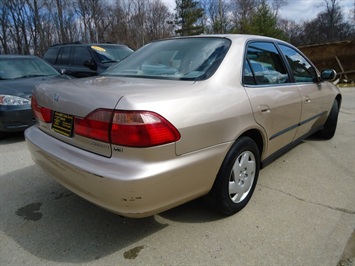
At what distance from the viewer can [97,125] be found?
1.92 meters

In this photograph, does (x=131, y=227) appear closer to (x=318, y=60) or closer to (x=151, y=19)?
(x=318, y=60)

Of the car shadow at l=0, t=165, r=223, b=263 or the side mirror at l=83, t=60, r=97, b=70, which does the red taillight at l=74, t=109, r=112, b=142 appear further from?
the side mirror at l=83, t=60, r=97, b=70

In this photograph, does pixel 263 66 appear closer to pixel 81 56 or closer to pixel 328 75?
pixel 328 75

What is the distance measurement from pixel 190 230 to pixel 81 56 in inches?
264

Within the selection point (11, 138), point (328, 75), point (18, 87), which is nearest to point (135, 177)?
point (328, 75)

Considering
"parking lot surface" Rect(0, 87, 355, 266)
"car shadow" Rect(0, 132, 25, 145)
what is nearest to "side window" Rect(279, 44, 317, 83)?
"parking lot surface" Rect(0, 87, 355, 266)

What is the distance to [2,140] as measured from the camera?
5.06 meters

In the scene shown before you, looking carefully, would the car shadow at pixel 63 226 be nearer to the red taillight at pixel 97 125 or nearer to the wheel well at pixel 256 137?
the red taillight at pixel 97 125

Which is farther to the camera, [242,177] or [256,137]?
[256,137]

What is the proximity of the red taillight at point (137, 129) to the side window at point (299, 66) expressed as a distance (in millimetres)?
2288

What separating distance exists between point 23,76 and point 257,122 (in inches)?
192

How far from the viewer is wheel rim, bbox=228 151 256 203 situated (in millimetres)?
2500

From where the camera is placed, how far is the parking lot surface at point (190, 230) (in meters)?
2.10

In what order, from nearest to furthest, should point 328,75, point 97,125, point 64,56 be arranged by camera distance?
point 97,125, point 328,75, point 64,56
